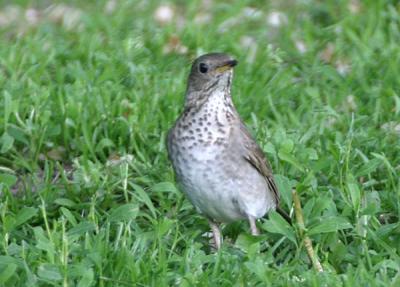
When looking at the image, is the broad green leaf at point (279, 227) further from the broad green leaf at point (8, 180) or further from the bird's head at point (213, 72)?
the broad green leaf at point (8, 180)

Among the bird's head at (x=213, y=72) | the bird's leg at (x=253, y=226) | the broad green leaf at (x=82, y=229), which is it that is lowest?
the bird's leg at (x=253, y=226)

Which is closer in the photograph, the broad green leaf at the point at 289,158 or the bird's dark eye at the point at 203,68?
the bird's dark eye at the point at 203,68

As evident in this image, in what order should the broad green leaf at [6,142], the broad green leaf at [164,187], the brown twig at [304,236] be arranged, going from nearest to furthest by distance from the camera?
the brown twig at [304,236] < the broad green leaf at [164,187] < the broad green leaf at [6,142]

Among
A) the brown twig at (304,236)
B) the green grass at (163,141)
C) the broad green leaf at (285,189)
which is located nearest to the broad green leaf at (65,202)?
the green grass at (163,141)

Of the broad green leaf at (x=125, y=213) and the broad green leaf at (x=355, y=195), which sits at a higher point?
the broad green leaf at (x=125, y=213)

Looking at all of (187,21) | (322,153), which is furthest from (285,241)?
(187,21)

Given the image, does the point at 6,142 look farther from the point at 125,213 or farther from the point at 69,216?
the point at 125,213
